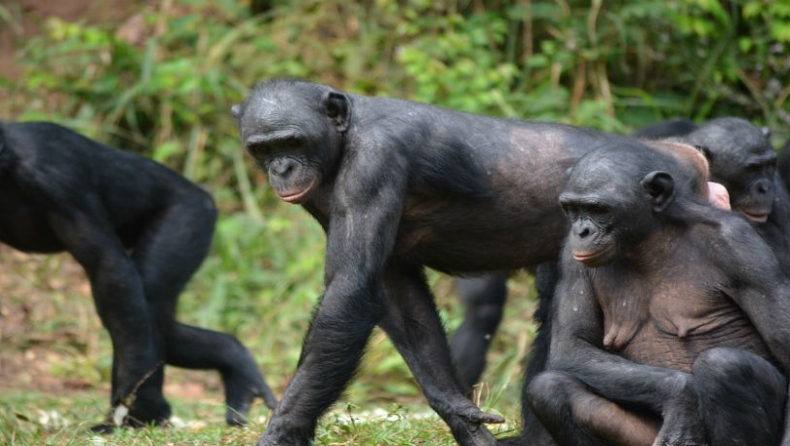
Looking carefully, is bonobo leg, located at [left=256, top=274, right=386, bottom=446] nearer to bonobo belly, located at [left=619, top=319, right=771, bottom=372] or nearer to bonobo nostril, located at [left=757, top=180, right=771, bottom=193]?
bonobo belly, located at [left=619, top=319, right=771, bottom=372]

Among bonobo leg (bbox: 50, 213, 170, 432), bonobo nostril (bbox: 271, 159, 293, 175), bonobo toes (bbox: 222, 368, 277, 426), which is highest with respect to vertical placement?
→ bonobo nostril (bbox: 271, 159, 293, 175)

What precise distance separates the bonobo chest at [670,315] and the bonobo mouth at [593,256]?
261 mm

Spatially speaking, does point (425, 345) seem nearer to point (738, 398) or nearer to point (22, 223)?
point (738, 398)

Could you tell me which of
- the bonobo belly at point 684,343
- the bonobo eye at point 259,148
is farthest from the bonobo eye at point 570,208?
the bonobo eye at point 259,148

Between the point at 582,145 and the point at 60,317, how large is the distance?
24.8 feet

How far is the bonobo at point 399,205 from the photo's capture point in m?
6.16

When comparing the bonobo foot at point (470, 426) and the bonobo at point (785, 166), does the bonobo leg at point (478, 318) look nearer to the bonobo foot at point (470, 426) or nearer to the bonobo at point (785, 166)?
the bonobo at point (785, 166)

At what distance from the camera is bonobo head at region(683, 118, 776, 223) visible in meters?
7.97

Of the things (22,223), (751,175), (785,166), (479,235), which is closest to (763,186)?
(751,175)

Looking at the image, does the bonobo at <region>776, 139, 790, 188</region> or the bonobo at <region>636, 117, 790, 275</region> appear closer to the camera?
the bonobo at <region>636, 117, 790, 275</region>

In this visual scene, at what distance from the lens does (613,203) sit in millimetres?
5641

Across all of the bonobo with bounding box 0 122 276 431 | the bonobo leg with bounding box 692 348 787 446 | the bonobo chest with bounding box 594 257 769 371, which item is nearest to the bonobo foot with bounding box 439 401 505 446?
the bonobo chest with bounding box 594 257 769 371

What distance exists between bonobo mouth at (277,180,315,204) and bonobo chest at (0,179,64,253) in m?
3.22

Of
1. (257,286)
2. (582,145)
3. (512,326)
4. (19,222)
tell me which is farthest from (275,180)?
(257,286)
